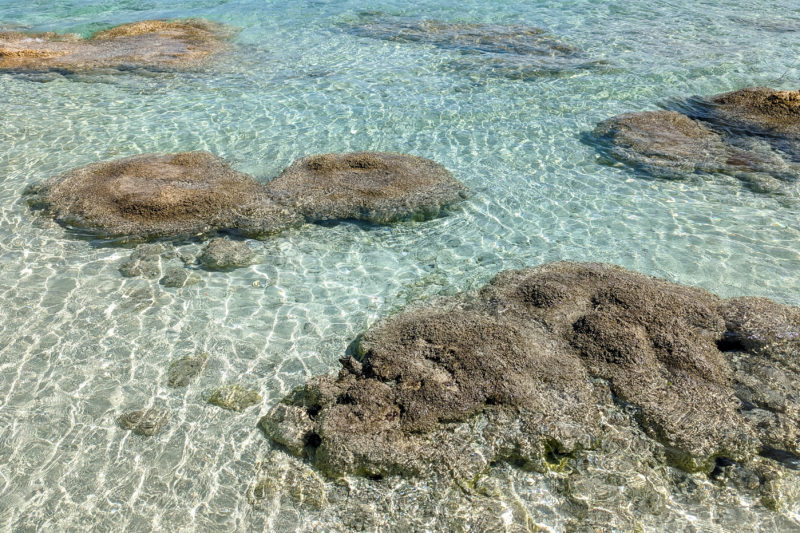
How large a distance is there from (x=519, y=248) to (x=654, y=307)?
2.39 m

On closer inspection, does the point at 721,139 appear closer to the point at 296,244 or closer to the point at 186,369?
the point at 296,244

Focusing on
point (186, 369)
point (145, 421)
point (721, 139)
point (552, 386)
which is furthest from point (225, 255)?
point (721, 139)

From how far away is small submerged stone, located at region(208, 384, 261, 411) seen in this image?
6.32m

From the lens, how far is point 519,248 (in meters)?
8.92

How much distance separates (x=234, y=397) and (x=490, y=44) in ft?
50.8

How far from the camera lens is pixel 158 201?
31.3ft

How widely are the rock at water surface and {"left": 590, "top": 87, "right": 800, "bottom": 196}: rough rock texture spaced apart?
28.3 ft

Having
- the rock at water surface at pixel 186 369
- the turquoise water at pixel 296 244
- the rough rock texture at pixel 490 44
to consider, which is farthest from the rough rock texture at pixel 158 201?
the rough rock texture at pixel 490 44

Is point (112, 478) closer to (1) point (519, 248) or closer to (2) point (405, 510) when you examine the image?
(2) point (405, 510)

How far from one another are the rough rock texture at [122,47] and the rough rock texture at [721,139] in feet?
40.9

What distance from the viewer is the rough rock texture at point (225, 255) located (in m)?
8.52

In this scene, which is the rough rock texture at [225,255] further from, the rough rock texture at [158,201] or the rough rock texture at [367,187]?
the rough rock texture at [367,187]

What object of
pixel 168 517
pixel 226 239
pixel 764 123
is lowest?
pixel 168 517

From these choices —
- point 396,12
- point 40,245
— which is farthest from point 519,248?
point 396,12
